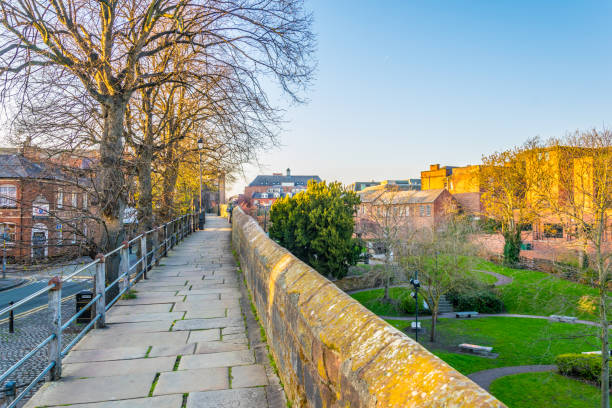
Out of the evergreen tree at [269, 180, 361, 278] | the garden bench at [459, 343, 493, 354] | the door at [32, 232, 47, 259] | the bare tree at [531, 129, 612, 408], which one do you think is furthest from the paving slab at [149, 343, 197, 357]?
the evergreen tree at [269, 180, 361, 278]

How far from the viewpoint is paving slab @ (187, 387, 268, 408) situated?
143 inches

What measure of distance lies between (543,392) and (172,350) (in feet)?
53.0

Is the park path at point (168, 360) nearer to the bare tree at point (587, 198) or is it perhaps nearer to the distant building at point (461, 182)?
the bare tree at point (587, 198)

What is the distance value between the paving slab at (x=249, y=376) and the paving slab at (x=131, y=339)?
1362mm

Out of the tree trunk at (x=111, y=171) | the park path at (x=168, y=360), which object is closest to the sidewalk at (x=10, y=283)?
the tree trunk at (x=111, y=171)

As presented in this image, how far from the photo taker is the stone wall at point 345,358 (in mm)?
1646

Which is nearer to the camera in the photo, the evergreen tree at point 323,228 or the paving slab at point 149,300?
the paving slab at point 149,300

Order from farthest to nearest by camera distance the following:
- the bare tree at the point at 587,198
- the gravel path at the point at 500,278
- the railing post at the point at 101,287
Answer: the gravel path at the point at 500,278 → the bare tree at the point at 587,198 → the railing post at the point at 101,287

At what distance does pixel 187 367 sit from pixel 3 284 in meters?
28.7

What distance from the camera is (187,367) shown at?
4543 millimetres

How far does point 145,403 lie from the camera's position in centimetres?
366

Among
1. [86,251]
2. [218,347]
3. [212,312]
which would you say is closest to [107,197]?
[86,251]

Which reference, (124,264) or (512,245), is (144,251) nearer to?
(124,264)

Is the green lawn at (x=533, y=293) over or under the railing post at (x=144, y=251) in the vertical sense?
under
